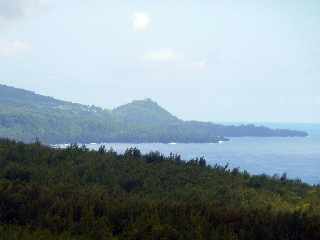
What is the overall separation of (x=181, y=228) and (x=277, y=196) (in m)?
38.6

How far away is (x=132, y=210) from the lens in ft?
104

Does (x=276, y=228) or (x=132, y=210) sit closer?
(x=276, y=228)

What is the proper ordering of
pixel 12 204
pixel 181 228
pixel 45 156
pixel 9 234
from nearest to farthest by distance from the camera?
pixel 9 234 → pixel 181 228 → pixel 12 204 → pixel 45 156

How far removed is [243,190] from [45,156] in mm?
24949

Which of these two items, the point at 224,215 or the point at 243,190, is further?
the point at 243,190

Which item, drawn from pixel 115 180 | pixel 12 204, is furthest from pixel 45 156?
pixel 12 204

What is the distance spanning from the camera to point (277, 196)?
64875 millimetres

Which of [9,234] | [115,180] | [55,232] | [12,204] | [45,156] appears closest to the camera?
[9,234]

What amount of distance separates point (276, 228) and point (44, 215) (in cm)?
1226

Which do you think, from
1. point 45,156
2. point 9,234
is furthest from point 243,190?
point 9,234

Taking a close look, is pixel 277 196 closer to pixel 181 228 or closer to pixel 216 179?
pixel 216 179

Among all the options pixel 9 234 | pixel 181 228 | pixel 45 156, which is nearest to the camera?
pixel 9 234

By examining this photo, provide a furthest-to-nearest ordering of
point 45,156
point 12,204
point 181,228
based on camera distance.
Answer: point 45,156 < point 12,204 < point 181,228

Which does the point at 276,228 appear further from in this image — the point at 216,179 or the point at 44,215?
the point at 216,179
